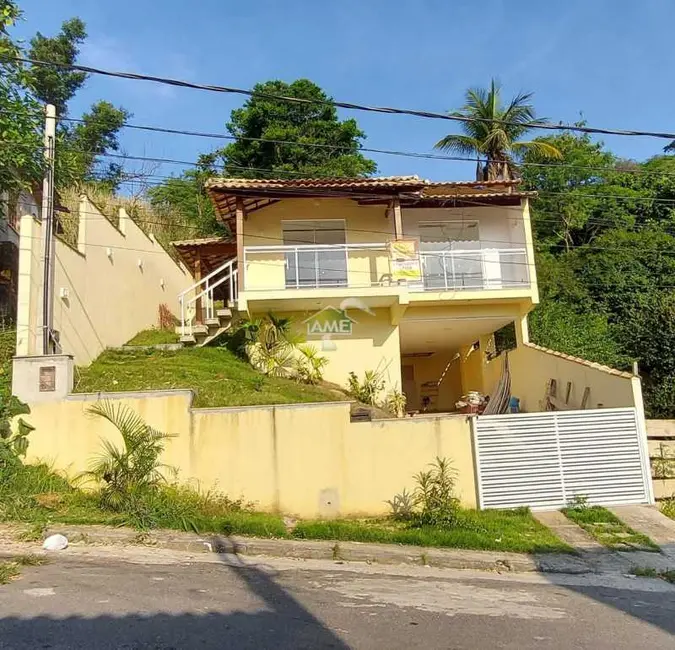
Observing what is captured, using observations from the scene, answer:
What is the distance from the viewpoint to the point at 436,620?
4.61 metres

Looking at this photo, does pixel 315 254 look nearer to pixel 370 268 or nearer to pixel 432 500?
pixel 370 268

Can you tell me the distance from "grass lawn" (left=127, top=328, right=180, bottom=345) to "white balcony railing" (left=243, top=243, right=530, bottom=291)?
3057 millimetres

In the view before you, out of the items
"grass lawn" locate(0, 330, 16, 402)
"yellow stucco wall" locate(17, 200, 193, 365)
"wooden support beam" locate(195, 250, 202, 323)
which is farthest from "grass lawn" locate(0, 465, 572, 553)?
"wooden support beam" locate(195, 250, 202, 323)

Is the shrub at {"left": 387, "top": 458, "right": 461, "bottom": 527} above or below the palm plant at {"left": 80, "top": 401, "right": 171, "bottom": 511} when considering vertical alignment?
below

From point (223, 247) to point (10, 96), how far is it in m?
6.83

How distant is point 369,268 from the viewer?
14.2 m

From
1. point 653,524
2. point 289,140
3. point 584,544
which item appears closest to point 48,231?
point 584,544

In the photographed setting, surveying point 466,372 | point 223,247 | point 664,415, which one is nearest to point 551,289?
point 466,372

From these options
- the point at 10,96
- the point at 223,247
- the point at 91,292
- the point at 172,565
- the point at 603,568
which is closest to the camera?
the point at 172,565

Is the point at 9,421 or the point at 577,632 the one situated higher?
the point at 9,421

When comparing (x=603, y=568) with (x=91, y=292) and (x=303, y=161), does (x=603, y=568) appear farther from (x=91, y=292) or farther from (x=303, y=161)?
(x=303, y=161)

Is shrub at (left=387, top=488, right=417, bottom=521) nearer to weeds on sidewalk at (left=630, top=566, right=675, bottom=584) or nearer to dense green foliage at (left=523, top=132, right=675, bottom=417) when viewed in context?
weeds on sidewalk at (left=630, top=566, right=675, bottom=584)

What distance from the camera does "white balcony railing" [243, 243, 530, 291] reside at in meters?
13.5

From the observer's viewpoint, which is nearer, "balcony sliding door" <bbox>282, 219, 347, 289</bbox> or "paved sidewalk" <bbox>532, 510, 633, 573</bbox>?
"paved sidewalk" <bbox>532, 510, 633, 573</bbox>
